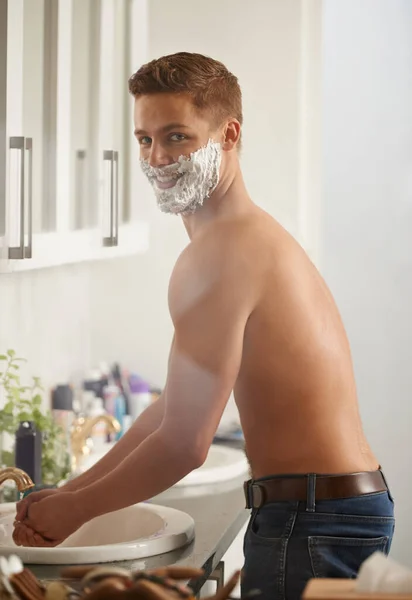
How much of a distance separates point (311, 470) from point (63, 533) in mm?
390

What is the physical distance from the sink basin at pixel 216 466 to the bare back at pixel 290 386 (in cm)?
74

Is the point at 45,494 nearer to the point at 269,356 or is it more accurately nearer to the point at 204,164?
the point at 269,356

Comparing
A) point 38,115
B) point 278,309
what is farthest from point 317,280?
point 38,115

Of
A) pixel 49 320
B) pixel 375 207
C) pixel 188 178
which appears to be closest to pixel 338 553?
pixel 188 178

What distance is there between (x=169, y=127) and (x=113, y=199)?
0.76 metres

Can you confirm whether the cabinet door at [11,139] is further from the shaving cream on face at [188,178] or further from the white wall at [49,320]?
the white wall at [49,320]

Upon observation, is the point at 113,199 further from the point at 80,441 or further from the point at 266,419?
the point at 266,419

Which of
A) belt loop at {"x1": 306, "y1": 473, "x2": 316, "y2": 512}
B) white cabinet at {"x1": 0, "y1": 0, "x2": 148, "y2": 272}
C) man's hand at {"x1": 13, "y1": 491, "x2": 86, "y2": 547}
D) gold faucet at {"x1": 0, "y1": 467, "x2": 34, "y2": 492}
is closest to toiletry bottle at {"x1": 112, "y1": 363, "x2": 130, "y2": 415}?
white cabinet at {"x1": 0, "y1": 0, "x2": 148, "y2": 272}

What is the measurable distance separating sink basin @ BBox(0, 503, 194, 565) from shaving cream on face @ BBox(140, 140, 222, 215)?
539mm

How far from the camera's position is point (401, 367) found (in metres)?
3.52

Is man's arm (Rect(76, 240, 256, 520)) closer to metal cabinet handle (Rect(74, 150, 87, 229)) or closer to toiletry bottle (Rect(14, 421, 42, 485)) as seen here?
toiletry bottle (Rect(14, 421, 42, 485))

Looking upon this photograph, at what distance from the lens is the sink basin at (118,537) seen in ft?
5.39

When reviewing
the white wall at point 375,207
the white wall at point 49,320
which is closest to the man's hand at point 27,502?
the white wall at point 49,320

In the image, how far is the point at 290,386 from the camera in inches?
63.9
